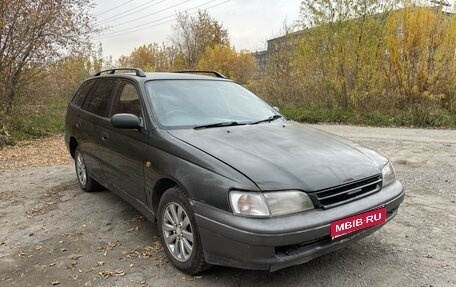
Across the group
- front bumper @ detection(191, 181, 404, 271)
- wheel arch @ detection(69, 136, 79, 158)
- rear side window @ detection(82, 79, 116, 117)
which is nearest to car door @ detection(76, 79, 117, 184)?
rear side window @ detection(82, 79, 116, 117)

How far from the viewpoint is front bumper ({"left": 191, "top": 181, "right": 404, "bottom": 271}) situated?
257cm

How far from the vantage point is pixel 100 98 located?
489 cm

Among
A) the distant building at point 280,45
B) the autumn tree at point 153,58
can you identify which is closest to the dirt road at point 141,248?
the distant building at point 280,45

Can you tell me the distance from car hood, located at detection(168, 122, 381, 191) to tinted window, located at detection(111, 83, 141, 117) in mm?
699

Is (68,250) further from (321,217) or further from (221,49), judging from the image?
(221,49)

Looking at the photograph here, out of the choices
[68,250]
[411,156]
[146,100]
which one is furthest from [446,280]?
[411,156]

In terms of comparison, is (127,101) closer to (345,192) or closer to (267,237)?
(267,237)

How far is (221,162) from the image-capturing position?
113 inches

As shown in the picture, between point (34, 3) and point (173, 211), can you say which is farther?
point (34, 3)

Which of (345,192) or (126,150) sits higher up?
(126,150)

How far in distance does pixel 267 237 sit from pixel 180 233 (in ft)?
3.03

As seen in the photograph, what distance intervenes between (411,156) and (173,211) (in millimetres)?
5757

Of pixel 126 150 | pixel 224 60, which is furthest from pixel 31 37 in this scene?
pixel 224 60

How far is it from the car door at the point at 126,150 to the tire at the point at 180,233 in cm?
48
